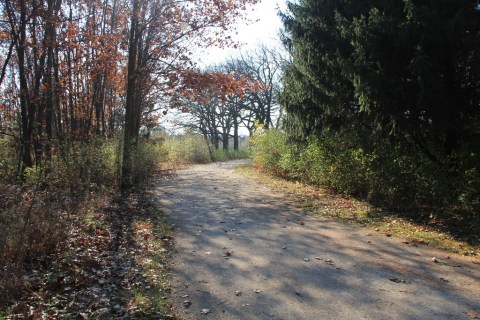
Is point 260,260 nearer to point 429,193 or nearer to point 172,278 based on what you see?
point 172,278

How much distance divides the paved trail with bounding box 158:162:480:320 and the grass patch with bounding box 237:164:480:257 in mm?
389

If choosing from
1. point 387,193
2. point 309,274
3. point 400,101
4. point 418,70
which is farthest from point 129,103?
point 309,274

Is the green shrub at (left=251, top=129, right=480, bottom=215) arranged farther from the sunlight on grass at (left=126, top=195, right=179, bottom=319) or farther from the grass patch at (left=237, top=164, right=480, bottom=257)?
the sunlight on grass at (left=126, top=195, right=179, bottom=319)

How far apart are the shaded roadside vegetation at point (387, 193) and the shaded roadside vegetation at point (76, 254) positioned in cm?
443

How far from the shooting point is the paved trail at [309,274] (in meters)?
4.09

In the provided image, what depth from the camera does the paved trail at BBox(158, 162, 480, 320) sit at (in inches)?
161

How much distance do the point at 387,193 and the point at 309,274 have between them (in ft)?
15.8

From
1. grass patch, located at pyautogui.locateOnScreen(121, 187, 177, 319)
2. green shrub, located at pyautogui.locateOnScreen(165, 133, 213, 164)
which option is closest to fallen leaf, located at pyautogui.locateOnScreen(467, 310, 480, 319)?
grass patch, located at pyautogui.locateOnScreen(121, 187, 177, 319)

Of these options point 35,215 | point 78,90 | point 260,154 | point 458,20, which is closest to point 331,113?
point 458,20

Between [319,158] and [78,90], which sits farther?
[78,90]

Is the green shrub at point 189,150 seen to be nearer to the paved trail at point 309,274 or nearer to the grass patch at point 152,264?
the grass patch at point 152,264

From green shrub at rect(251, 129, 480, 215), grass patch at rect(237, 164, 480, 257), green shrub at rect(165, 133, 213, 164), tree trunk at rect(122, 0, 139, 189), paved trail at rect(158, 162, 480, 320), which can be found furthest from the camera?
green shrub at rect(165, 133, 213, 164)

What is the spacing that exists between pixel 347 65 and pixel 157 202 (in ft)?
20.7

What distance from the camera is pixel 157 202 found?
35.5ft
